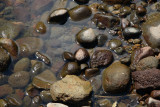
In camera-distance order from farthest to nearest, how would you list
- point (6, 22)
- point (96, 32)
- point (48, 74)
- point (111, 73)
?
point (6, 22) < point (96, 32) < point (48, 74) < point (111, 73)

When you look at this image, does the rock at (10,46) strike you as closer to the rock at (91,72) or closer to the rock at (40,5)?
the rock at (40,5)

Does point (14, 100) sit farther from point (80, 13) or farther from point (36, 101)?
point (80, 13)

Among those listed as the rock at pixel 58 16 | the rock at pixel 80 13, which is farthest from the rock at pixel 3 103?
the rock at pixel 80 13

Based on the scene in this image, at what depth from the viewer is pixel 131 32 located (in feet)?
13.6

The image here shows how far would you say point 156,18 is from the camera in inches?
168

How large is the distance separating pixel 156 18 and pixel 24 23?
281cm

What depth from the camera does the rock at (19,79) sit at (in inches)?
156

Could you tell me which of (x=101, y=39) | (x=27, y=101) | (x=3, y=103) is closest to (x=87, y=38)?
(x=101, y=39)

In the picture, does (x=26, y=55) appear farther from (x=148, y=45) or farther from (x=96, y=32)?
(x=148, y=45)

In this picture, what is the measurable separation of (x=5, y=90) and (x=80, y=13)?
84.8 inches

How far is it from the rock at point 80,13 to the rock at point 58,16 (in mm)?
141

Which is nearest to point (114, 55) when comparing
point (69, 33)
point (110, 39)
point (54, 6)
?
point (110, 39)

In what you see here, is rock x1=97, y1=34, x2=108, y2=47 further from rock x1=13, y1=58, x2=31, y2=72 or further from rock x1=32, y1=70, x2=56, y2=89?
rock x1=13, y1=58, x2=31, y2=72

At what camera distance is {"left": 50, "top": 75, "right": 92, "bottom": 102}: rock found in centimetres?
345
